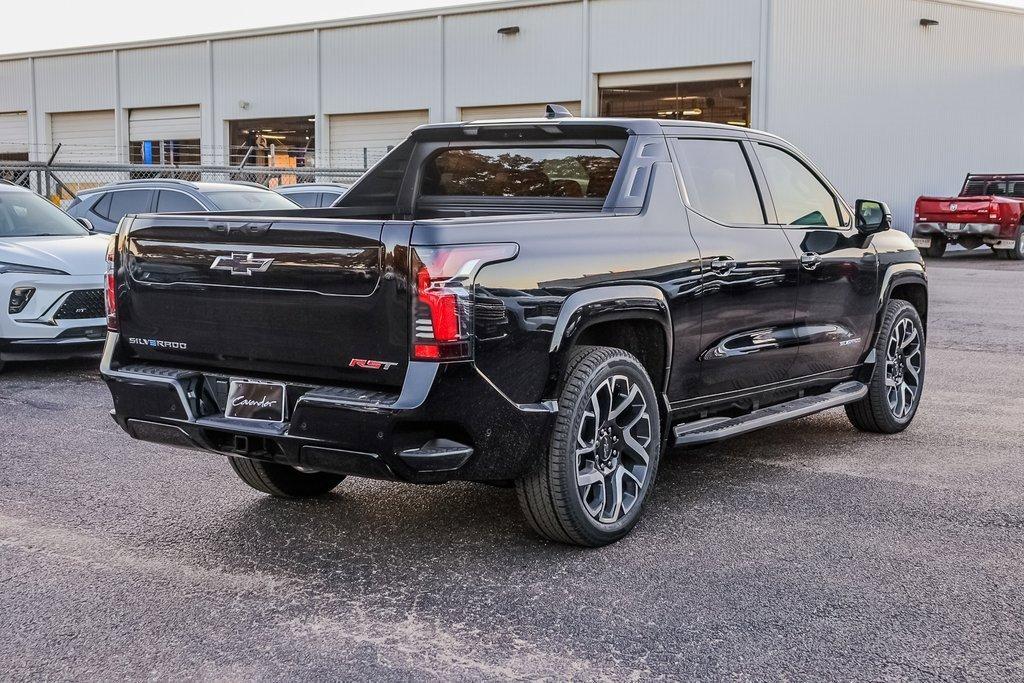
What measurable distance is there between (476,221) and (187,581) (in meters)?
1.77

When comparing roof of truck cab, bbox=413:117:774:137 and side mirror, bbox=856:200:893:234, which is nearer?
roof of truck cab, bbox=413:117:774:137

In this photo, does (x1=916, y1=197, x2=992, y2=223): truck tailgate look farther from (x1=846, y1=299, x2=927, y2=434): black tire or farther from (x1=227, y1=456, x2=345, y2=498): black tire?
(x1=227, y1=456, x2=345, y2=498): black tire

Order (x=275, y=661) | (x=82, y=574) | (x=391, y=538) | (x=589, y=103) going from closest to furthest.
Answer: (x=275, y=661) → (x=82, y=574) → (x=391, y=538) → (x=589, y=103)

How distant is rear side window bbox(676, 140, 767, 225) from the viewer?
5680 mm

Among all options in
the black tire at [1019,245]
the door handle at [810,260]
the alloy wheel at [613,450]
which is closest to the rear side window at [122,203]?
the door handle at [810,260]

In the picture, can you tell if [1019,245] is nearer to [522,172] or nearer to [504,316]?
[522,172]

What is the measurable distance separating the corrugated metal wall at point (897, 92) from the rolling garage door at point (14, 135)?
28.0m

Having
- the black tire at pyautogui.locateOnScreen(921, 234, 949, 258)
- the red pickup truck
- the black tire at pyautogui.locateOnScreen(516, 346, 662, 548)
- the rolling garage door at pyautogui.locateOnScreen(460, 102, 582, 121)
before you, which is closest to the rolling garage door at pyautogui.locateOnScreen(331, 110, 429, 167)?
the rolling garage door at pyautogui.locateOnScreen(460, 102, 582, 121)

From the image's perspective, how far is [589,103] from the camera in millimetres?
30938

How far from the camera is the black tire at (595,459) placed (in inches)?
182

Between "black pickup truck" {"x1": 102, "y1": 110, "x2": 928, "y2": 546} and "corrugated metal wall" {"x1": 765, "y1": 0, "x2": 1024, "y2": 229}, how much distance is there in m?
23.3

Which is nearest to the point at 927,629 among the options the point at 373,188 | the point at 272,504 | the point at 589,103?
the point at 272,504

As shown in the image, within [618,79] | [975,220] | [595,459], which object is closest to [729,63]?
[618,79]

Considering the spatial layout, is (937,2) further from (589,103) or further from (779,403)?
(779,403)
